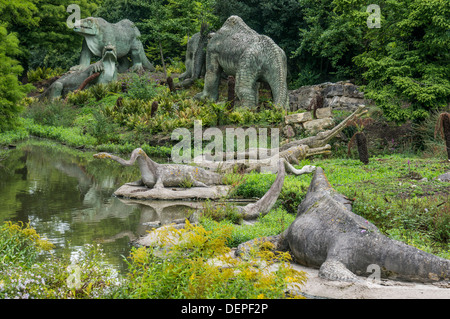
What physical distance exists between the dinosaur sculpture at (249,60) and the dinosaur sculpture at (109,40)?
462 inches

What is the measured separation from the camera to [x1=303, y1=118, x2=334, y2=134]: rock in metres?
17.6

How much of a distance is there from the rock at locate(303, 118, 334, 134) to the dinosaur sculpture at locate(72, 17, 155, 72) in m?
18.6

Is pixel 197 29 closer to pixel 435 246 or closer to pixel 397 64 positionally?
pixel 397 64

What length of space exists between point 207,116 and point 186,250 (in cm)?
1592

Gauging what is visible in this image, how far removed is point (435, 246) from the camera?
22.8 ft

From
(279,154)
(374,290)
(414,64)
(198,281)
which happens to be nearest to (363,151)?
(279,154)

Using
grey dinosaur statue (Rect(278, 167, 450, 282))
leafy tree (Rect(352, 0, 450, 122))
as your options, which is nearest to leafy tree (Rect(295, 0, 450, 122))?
leafy tree (Rect(352, 0, 450, 122))

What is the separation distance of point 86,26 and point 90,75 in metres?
3.06

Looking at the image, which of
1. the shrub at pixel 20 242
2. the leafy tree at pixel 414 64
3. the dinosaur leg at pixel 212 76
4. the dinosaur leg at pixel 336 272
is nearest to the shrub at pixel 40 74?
the dinosaur leg at pixel 212 76

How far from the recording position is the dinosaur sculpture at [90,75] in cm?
3112

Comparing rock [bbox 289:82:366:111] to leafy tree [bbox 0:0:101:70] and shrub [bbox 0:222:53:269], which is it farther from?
leafy tree [bbox 0:0:101:70]

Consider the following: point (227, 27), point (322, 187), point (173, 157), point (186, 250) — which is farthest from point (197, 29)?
point (186, 250)

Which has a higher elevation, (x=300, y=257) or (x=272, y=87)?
(x=272, y=87)

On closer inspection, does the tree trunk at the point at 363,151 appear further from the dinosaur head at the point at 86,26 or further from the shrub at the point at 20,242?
the dinosaur head at the point at 86,26
